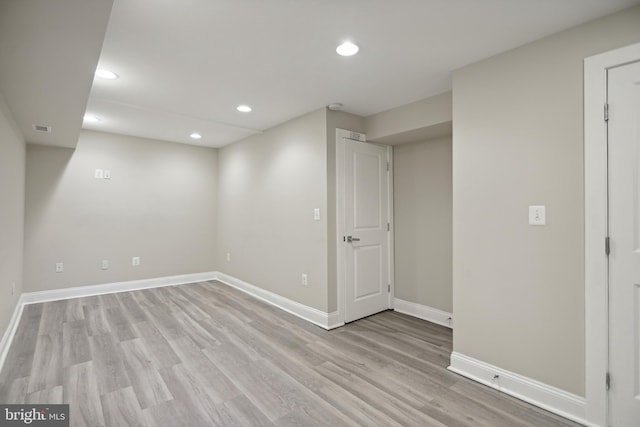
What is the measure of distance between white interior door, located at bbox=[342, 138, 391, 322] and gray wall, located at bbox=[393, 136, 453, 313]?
0.58 ft

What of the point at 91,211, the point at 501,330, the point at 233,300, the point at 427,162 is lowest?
the point at 233,300

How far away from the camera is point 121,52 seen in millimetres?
2211

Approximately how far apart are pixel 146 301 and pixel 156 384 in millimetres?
2365

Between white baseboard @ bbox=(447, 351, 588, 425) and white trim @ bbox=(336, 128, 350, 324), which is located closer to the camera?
white baseboard @ bbox=(447, 351, 588, 425)

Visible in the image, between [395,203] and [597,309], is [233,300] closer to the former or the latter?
[395,203]

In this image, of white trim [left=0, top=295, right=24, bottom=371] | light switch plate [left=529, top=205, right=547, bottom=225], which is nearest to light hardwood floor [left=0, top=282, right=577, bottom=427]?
white trim [left=0, top=295, right=24, bottom=371]

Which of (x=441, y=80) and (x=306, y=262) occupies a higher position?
(x=441, y=80)

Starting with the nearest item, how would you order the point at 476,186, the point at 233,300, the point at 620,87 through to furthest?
the point at 620,87, the point at 476,186, the point at 233,300

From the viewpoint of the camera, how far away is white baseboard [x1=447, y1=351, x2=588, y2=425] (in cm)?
Answer: 187

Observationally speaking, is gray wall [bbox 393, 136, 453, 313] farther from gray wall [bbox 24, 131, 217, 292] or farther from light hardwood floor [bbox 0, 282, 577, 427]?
gray wall [bbox 24, 131, 217, 292]

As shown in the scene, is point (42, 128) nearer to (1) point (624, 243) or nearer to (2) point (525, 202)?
(2) point (525, 202)

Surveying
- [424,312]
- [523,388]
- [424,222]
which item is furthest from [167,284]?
[523,388]

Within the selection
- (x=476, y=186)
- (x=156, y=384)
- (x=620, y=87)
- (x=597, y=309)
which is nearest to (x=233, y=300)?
(x=156, y=384)

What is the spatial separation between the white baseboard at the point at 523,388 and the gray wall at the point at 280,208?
1.49m
